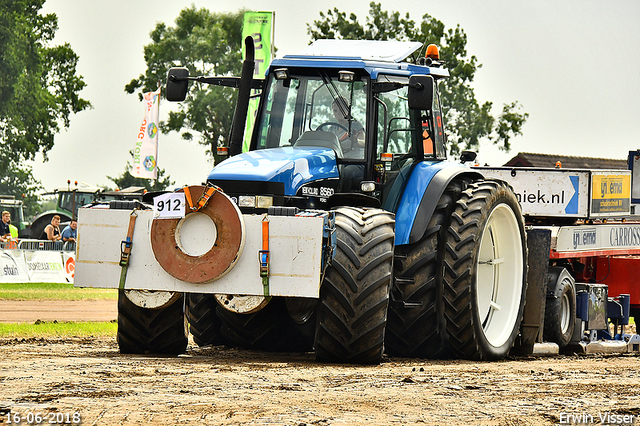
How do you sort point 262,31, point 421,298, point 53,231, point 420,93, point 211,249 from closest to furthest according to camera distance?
point 211,249
point 420,93
point 421,298
point 262,31
point 53,231

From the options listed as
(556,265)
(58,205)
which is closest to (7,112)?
(58,205)

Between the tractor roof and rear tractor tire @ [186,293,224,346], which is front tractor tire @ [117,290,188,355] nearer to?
rear tractor tire @ [186,293,224,346]

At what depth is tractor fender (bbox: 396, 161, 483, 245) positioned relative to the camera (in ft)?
28.5

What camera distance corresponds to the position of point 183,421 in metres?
4.98

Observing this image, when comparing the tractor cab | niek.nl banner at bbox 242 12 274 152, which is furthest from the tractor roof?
niek.nl banner at bbox 242 12 274 152

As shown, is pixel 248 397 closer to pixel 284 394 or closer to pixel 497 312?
pixel 284 394

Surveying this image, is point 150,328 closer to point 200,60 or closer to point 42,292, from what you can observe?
point 42,292

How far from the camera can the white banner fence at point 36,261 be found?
2280cm

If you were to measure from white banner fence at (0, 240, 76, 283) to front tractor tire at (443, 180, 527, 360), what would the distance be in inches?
580

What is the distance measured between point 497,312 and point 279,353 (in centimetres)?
248

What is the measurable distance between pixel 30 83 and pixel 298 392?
138 feet

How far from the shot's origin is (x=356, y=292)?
24.9 ft

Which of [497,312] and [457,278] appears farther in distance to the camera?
[497,312]

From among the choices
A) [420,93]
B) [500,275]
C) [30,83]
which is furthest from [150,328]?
[30,83]
